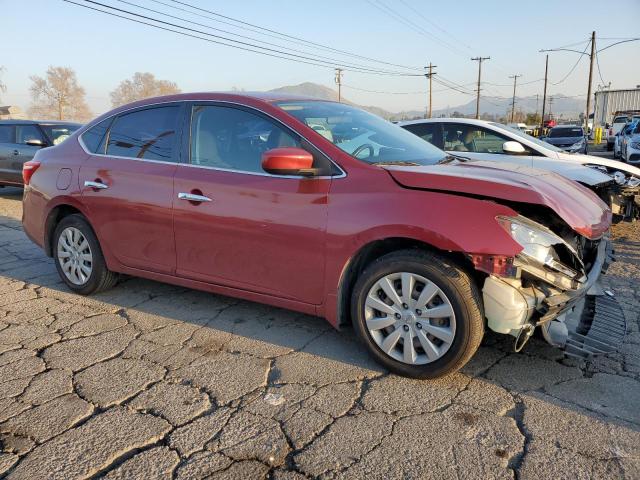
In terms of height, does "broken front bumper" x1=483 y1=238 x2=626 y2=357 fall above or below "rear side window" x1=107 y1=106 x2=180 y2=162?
below

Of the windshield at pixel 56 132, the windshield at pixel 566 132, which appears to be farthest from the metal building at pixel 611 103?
the windshield at pixel 56 132

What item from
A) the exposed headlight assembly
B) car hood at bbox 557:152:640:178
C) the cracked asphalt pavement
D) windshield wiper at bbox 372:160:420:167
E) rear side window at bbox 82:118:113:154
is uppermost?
rear side window at bbox 82:118:113:154

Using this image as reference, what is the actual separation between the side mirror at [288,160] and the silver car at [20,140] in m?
8.64

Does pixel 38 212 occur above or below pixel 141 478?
above

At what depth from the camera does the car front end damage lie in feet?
9.32

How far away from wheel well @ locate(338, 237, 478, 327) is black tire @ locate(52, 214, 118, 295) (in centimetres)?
230

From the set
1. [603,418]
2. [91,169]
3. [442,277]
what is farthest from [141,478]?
[91,169]

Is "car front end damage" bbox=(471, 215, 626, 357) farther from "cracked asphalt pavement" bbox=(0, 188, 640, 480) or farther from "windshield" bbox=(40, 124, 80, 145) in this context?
"windshield" bbox=(40, 124, 80, 145)

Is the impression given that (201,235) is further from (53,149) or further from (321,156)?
(53,149)

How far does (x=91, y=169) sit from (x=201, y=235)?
1356 mm

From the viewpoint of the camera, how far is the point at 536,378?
312cm

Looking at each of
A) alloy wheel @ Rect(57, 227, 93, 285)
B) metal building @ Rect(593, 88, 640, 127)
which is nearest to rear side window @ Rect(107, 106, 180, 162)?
alloy wheel @ Rect(57, 227, 93, 285)

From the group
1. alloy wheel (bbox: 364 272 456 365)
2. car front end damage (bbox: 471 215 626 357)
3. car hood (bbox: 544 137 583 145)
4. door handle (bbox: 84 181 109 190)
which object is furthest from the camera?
car hood (bbox: 544 137 583 145)

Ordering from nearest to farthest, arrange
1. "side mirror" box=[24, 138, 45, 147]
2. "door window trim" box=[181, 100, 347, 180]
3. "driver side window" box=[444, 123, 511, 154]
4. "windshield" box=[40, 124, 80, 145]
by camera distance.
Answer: "door window trim" box=[181, 100, 347, 180] → "driver side window" box=[444, 123, 511, 154] → "side mirror" box=[24, 138, 45, 147] → "windshield" box=[40, 124, 80, 145]
